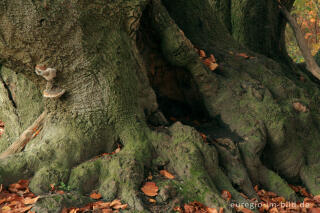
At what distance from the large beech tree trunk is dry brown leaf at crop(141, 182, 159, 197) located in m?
0.06

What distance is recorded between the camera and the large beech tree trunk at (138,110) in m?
3.00

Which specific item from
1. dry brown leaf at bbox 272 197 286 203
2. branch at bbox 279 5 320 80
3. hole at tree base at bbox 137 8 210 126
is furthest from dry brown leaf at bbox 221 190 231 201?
branch at bbox 279 5 320 80

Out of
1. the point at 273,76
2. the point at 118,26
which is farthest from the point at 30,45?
the point at 273,76

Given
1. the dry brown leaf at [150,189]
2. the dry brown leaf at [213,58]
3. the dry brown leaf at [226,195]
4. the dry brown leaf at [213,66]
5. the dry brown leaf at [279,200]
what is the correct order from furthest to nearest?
the dry brown leaf at [213,58]
the dry brown leaf at [213,66]
the dry brown leaf at [279,200]
the dry brown leaf at [226,195]
the dry brown leaf at [150,189]

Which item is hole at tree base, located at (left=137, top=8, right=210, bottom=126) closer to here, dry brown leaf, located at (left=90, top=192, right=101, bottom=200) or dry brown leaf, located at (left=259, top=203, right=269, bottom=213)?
dry brown leaf, located at (left=259, top=203, right=269, bottom=213)

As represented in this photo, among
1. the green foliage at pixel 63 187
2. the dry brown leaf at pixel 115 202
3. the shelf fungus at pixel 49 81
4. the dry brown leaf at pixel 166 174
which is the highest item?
the shelf fungus at pixel 49 81

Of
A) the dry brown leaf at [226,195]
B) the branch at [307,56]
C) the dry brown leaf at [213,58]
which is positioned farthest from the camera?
the branch at [307,56]

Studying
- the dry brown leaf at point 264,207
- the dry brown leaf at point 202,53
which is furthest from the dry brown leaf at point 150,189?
the dry brown leaf at point 202,53

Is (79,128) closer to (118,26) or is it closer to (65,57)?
(65,57)

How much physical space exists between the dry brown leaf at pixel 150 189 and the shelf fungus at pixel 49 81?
1259mm

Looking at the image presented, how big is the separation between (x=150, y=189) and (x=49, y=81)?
4.85 ft

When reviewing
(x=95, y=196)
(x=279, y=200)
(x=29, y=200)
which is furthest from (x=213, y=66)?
(x=29, y=200)

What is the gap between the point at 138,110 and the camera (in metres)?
3.52

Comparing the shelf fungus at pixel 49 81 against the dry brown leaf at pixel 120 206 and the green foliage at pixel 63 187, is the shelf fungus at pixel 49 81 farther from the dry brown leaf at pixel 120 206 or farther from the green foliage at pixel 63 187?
the dry brown leaf at pixel 120 206
